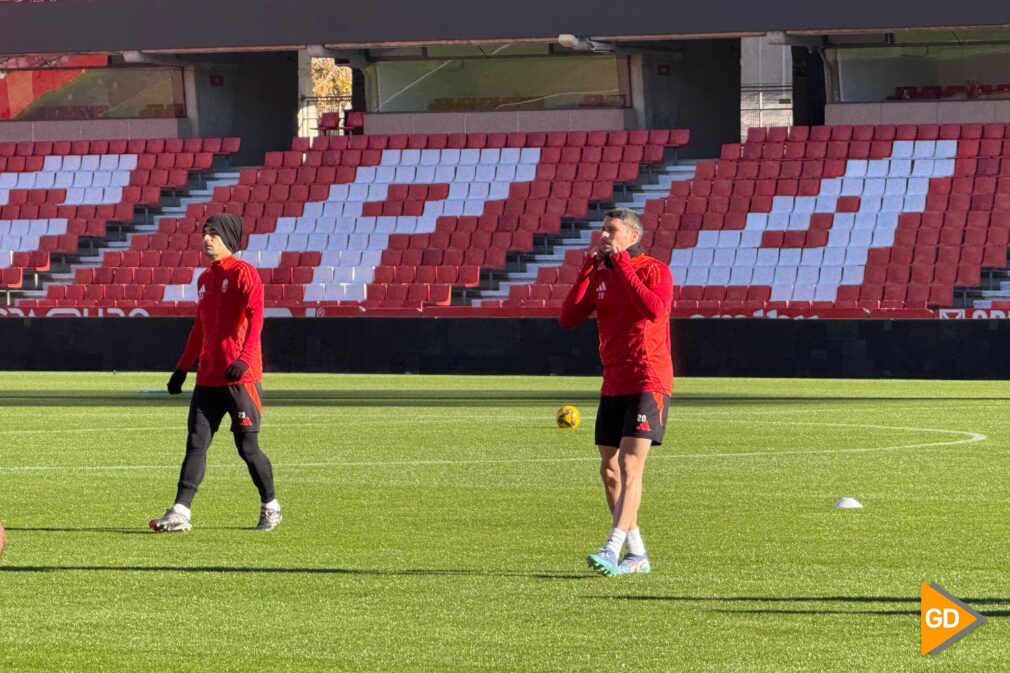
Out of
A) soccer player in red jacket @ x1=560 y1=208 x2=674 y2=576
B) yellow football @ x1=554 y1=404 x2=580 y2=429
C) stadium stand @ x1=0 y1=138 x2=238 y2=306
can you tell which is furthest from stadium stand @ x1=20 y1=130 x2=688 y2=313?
soccer player in red jacket @ x1=560 y1=208 x2=674 y2=576

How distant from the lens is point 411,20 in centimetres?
4575

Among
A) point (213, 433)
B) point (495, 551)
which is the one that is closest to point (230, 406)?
point (213, 433)

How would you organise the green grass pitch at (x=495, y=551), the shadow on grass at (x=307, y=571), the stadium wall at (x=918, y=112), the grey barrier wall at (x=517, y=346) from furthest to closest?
the stadium wall at (x=918, y=112), the grey barrier wall at (x=517, y=346), the shadow on grass at (x=307, y=571), the green grass pitch at (x=495, y=551)

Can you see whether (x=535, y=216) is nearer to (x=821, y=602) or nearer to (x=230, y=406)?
(x=230, y=406)

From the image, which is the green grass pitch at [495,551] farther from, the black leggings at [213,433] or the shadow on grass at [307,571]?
the black leggings at [213,433]

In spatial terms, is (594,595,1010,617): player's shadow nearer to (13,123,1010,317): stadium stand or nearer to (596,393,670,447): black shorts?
(596,393,670,447): black shorts

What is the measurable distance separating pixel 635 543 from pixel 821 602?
1.37 meters

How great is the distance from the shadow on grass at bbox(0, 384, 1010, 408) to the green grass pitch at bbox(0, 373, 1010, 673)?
13.4 feet

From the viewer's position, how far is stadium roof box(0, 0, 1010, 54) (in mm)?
41875

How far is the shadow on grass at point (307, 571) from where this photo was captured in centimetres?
1017

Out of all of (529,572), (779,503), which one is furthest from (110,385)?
(529,572)

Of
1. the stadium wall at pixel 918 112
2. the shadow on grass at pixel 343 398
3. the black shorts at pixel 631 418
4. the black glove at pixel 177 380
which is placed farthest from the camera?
the stadium wall at pixel 918 112

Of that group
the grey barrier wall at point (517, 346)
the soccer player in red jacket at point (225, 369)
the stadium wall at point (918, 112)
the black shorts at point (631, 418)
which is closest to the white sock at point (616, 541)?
the black shorts at point (631, 418)

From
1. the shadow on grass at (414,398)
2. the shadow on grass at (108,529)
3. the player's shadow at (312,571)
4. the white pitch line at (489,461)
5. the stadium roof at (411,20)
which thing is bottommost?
the shadow on grass at (414,398)
